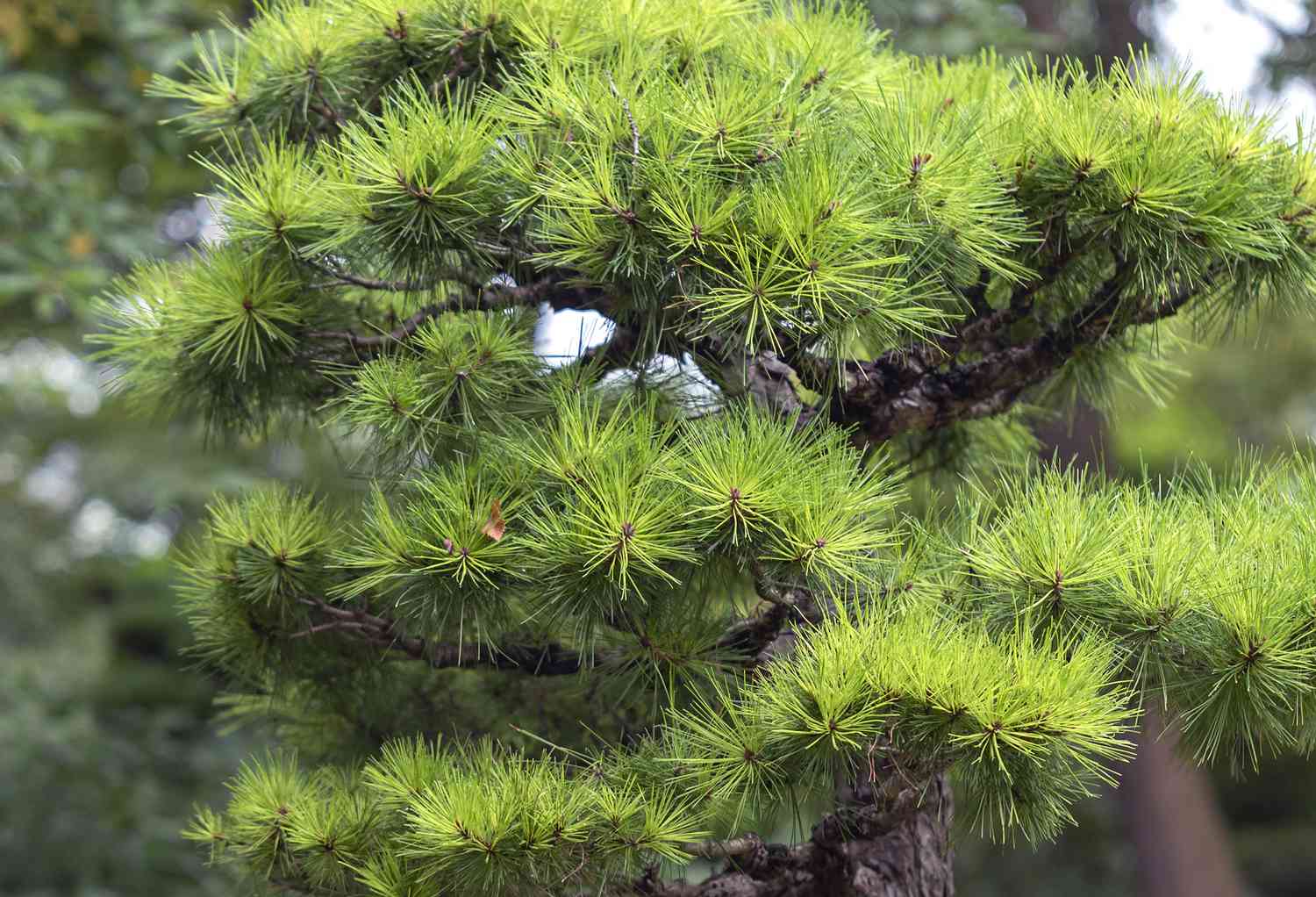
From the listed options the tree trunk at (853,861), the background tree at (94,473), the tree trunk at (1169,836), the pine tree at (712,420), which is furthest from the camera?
the tree trunk at (1169,836)

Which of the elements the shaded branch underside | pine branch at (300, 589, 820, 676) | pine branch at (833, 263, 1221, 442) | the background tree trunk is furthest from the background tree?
the background tree trunk

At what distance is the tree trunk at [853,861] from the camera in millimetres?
1202

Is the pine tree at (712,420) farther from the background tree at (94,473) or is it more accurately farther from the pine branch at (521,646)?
the background tree at (94,473)

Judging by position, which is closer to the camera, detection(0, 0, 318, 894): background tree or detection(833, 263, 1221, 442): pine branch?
detection(833, 263, 1221, 442): pine branch

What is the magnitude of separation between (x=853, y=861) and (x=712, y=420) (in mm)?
511

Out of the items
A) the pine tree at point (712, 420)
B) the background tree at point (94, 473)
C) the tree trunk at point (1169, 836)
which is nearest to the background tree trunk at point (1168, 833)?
the tree trunk at point (1169, 836)

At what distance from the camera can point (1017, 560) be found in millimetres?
1082

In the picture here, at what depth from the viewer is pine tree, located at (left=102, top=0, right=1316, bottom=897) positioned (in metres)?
1.04

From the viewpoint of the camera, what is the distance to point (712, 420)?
112 centimetres

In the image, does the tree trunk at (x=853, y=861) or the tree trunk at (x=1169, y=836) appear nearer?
the tree trunk at (x=853, y=861)

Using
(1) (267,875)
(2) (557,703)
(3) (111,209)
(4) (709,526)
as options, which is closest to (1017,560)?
(4) (709,526)

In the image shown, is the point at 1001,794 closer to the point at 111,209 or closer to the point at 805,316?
the point at 805,316

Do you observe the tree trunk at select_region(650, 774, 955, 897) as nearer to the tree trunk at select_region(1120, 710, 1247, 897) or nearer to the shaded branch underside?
the shaded branch underside


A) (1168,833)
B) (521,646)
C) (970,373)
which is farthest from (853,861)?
(1168,833)
